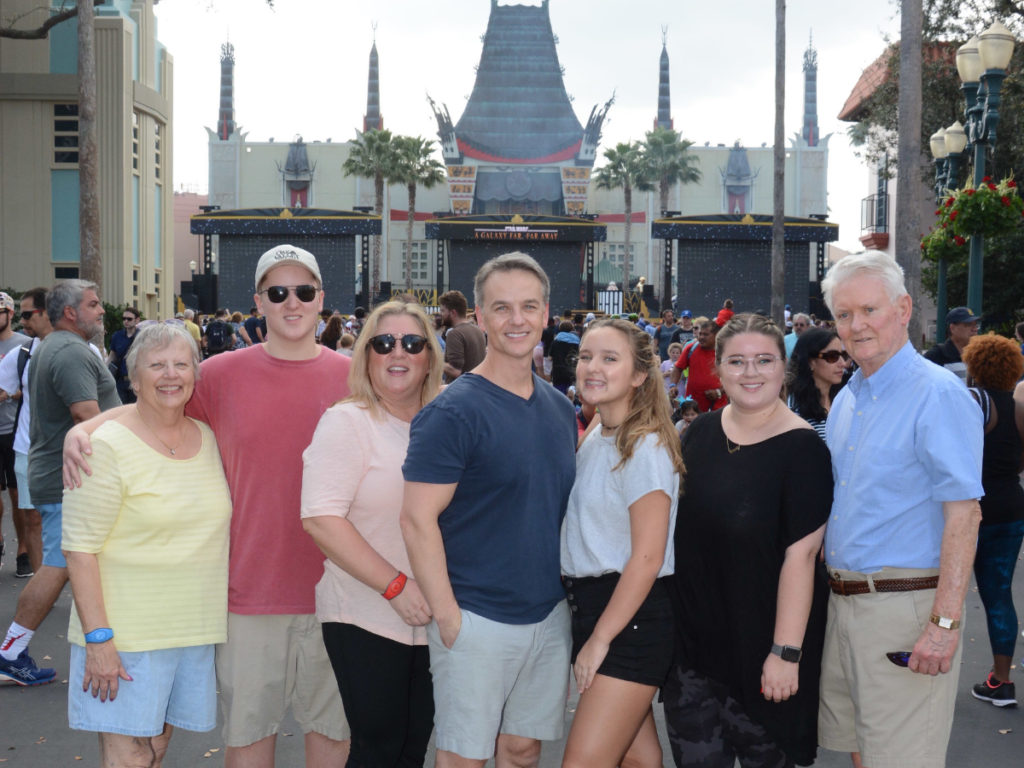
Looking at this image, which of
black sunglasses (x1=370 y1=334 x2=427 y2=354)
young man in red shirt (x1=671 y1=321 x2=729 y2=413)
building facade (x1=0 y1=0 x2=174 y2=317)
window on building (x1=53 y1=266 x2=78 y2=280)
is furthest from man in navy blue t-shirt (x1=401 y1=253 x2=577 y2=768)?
window on building (x1=53 y1=266 x2=78 y2=280)

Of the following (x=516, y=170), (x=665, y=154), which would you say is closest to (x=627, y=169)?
(x=665, y=154)

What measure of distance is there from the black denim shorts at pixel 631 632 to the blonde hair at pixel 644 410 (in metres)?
0.37

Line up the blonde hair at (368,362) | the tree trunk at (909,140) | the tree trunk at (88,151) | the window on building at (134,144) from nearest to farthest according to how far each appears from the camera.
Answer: the blonde hair at (368,362), the tree trunk at (909,140), the tree trunk at (88,151), the window on building at (134,144)

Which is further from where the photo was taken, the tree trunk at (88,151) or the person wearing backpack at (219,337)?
the person wearing backpack at (219,337)

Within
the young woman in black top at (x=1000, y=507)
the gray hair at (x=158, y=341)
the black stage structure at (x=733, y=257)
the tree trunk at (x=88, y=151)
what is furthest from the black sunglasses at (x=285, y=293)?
the black stage structure at (x=733, y=257)

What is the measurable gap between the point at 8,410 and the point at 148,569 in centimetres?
501

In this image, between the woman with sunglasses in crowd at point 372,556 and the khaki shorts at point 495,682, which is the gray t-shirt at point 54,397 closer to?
the woman with sunglasses in crowd at point 372,556

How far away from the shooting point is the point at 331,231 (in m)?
41.9

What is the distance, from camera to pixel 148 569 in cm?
302

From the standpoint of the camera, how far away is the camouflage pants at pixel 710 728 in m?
3.04

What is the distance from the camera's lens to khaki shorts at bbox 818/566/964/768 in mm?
2848

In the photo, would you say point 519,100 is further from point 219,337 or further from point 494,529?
point 494,529

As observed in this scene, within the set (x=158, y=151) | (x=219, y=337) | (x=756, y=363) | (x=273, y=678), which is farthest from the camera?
(x=158, y=151)

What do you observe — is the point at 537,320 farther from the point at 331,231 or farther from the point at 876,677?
the point at 331,231
